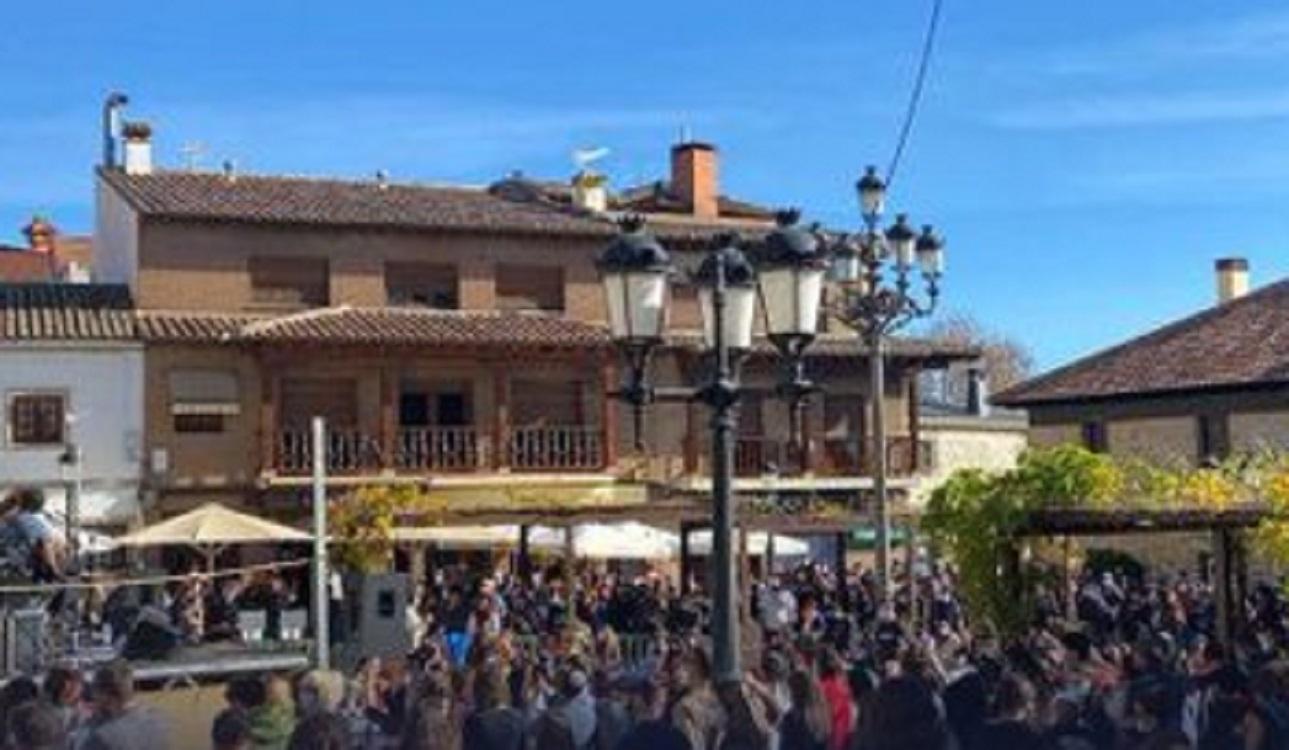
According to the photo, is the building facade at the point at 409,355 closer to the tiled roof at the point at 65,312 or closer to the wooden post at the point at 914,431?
the wooden post at the point at 914,431

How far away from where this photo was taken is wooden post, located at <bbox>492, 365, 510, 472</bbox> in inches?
1428

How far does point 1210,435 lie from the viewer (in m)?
37.5

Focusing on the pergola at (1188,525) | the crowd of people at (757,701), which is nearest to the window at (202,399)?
the pergola at (1188,525)

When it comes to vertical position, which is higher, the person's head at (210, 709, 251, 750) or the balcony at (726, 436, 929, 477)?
the balcony at (726, 436, 929, 477)

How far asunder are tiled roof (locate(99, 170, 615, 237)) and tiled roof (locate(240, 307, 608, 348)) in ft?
5.33

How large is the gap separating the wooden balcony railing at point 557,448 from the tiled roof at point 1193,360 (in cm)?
952

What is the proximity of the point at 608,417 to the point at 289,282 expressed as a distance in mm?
6332

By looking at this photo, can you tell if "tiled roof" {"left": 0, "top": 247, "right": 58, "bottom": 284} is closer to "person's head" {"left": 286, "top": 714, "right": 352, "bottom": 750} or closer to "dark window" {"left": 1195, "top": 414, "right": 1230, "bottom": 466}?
"dark window" {"left": 1195, "top": 414, "right": 1230, "bottom": 466}

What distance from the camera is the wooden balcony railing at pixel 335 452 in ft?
113

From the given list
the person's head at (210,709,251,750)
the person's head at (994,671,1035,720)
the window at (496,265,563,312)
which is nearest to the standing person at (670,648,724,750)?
the person's head at (994,671,1035,720)

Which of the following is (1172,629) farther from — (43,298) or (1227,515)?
(43,298)

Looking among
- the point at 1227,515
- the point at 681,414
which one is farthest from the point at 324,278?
the point at 1227,515

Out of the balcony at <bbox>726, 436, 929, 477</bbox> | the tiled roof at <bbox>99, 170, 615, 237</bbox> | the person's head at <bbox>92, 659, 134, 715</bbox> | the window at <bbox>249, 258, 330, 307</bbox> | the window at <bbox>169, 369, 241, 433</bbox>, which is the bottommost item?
the person's head at <bbox>92, 659, 134, 715</bbox>

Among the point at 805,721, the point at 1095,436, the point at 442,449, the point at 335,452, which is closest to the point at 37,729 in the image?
the point at 805,721
